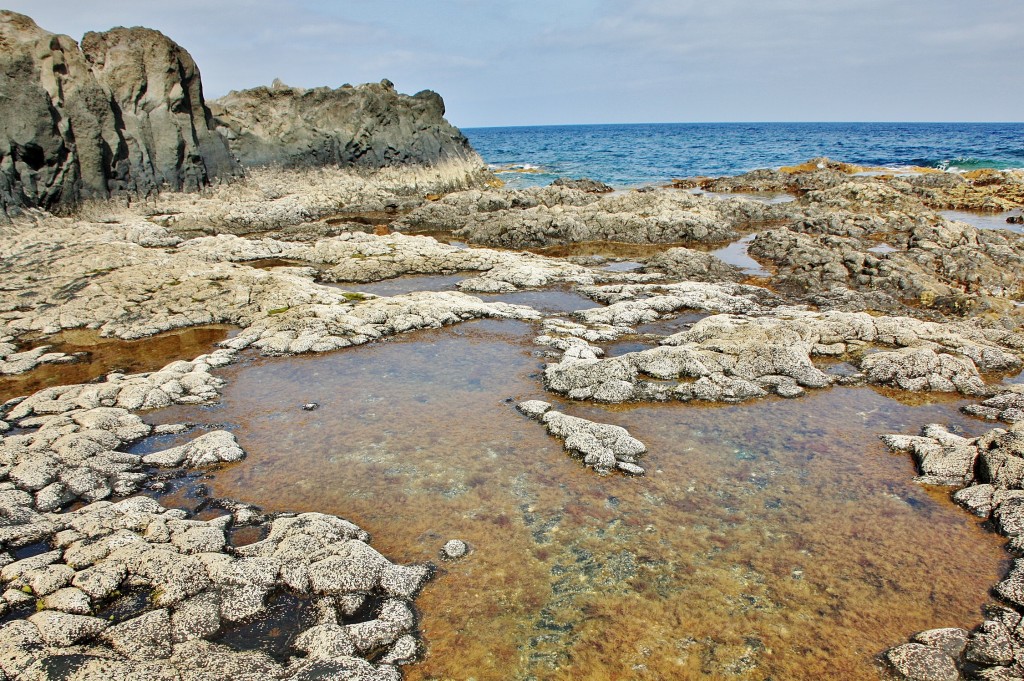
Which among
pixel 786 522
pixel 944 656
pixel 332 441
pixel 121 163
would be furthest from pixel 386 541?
pixel 121 163

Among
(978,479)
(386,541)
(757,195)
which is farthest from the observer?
(757,195)

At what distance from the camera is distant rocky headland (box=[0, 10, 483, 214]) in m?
28.8

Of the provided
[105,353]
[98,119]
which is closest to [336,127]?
[98,119]

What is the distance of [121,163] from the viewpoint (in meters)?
33.7

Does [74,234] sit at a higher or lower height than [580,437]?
higher

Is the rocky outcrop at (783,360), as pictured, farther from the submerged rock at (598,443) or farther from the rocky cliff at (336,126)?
the rocky cliff at (336,126)

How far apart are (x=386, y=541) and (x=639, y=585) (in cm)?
405

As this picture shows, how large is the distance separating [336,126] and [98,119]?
1903 cm

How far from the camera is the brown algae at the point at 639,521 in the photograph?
289 inches

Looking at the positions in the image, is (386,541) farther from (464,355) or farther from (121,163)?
(121,163)

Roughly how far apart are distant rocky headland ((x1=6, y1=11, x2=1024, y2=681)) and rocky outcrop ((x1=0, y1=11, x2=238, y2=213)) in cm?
19

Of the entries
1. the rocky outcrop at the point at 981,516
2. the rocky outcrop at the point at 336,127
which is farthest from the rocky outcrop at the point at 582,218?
the rocky outcrop at the point at 981,516

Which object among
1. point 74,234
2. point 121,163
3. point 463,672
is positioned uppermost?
point 121,163

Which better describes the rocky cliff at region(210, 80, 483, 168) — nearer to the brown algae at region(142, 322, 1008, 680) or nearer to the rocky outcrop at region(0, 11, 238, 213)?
the rocky outcrop at region(0, 11, 238, 213)
